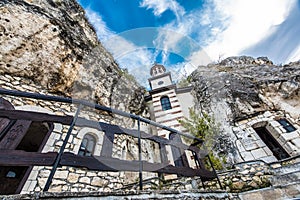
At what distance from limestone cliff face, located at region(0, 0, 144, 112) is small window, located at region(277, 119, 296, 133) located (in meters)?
7.41

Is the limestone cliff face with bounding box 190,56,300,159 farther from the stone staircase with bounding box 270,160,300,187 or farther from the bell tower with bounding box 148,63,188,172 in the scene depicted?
the stone staircase with bounding box 270,160,300,187

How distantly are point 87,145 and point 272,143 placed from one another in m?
7.76

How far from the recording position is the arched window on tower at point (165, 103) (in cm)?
1119

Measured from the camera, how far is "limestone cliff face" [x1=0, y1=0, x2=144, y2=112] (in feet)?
14.9

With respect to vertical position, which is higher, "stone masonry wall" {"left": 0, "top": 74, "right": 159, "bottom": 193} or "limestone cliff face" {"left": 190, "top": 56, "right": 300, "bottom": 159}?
"limestone cliff face" {"left": 190, "top": 56, "right": 300, "bottom": 159}

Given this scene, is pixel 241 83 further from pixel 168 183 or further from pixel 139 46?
pixel 168 183

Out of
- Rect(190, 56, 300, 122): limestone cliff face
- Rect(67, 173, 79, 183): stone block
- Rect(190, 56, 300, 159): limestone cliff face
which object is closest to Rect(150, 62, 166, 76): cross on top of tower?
Rect(190, 56, 300, 122): limestone cliff face

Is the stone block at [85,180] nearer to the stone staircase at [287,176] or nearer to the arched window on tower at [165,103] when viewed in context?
the stone staircase at [287,176]

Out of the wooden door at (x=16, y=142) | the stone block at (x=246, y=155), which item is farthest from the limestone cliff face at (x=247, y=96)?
the wooden door at (x=16, y=142)

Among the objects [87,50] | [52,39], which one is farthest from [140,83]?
[52,39]

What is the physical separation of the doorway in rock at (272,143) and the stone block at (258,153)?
1.76 ft

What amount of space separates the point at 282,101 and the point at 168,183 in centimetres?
739

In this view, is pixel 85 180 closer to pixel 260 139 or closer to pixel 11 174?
pixel 11 174

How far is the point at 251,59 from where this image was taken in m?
14.4
